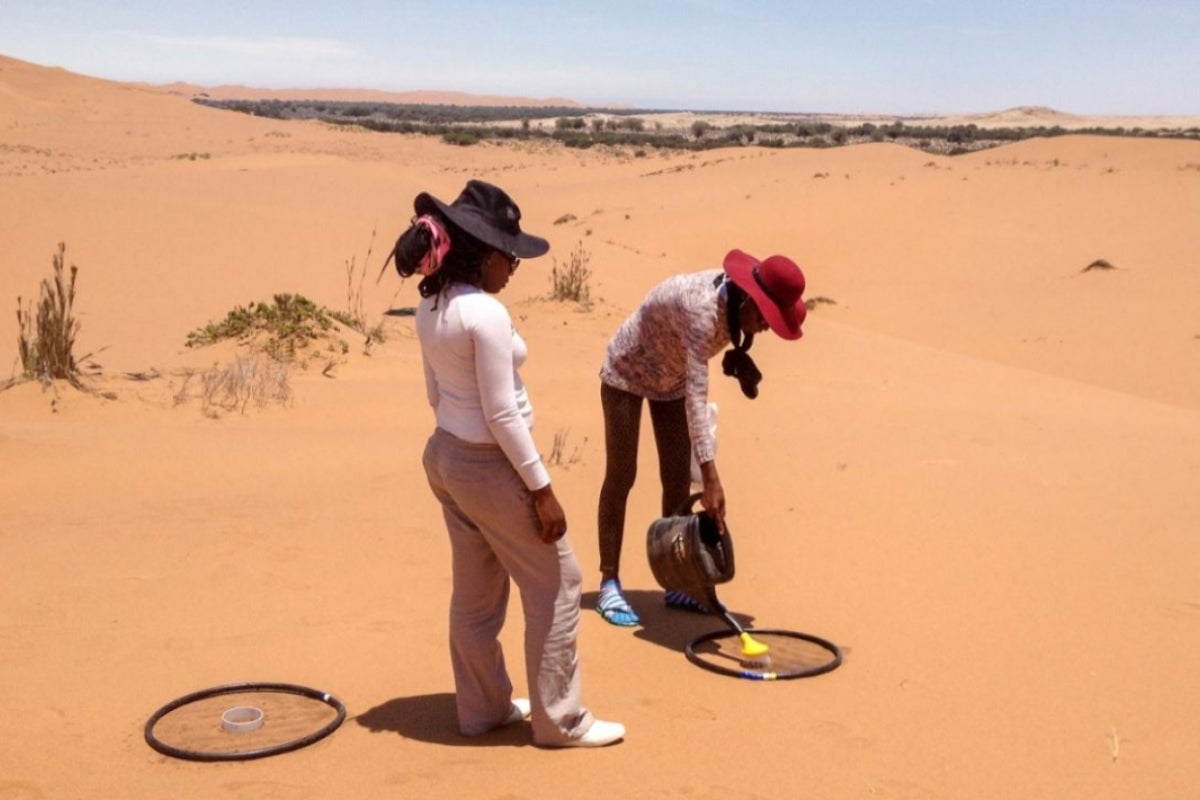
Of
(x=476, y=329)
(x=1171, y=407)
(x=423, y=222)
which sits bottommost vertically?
(x=1171, y=407)

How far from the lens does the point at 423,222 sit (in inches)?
147

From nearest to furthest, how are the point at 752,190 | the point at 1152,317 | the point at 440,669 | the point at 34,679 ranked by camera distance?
1. the point at 34,679
2. the point at 440,669
3. the point at 1152,317
4. the point at 752,190

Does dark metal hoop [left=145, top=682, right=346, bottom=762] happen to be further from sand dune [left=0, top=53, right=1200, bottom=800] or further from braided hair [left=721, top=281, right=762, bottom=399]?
braided hair [left=721, top=281, right=762, bottom=399]

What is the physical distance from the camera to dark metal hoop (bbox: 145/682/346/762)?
400cm

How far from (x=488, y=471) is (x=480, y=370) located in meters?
0.33

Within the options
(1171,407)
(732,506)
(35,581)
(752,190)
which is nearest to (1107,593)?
(732,506)

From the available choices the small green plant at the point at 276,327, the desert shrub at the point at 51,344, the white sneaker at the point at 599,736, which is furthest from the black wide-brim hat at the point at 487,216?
the small green plant at the point at 276,327

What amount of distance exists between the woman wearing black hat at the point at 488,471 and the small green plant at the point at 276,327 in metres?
7.06

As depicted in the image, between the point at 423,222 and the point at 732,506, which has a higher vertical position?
the point at 423,222

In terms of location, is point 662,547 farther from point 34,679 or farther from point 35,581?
point 35,581

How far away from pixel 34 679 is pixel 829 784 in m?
2.72

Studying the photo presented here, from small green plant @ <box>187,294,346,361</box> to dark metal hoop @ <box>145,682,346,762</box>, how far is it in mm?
6510

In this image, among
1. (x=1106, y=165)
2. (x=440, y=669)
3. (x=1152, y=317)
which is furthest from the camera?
(x=1106, y=165)

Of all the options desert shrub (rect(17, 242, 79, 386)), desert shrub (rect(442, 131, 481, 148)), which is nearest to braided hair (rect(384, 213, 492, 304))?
desert shrub (rect(17, 242, 79, 386))
